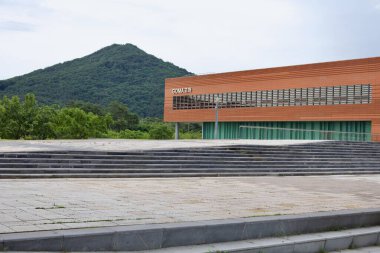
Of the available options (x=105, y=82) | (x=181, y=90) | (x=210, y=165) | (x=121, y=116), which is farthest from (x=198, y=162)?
(x=105, y=82)

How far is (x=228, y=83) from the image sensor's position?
58.2 metres

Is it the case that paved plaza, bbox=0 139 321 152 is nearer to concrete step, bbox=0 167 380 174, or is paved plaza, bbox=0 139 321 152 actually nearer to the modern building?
concrete step, bbox=0 167 380 174

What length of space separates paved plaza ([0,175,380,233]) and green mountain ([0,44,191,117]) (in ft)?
279

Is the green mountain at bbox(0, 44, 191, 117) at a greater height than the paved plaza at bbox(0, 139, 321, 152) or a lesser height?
greater

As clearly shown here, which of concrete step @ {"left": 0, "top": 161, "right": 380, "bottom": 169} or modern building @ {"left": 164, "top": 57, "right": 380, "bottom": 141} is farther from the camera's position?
modern building @ {"left": 164, "top": 57, "right": 380, "bottom": 141}

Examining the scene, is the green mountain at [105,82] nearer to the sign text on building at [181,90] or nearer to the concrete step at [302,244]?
the sign text on building at [181,90]

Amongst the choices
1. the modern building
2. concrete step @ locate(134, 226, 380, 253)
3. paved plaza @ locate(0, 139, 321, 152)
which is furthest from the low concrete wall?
the modern building

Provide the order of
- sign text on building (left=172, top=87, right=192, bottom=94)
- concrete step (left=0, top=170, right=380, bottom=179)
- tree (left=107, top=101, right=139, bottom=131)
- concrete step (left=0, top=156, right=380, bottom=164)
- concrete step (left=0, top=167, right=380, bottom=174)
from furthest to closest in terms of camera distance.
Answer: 1. tree (left=107, top=101, right=139, bottom=131)
2. sign text on building (left=172, top=87, right=192, bottom=94)
3. concrete step (left=0, top=156, right=380, bottom=164)
4. concrete step (left=0, top=167, right=380, bottom=174)
5. concrete step (left=0, top=170, right=380, bottom=179)

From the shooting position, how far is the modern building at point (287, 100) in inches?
1813

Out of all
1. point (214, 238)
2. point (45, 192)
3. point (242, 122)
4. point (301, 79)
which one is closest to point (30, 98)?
point (242, 122)

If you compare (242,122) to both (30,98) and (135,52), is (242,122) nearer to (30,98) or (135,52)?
(30,98)

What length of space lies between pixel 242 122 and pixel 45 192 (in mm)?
49335

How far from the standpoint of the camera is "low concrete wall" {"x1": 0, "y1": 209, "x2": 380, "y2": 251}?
4902 millimetres

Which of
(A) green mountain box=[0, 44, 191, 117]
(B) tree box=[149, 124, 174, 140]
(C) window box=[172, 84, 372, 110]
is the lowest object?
(B) tree box=[149, 124, 174, 140]
